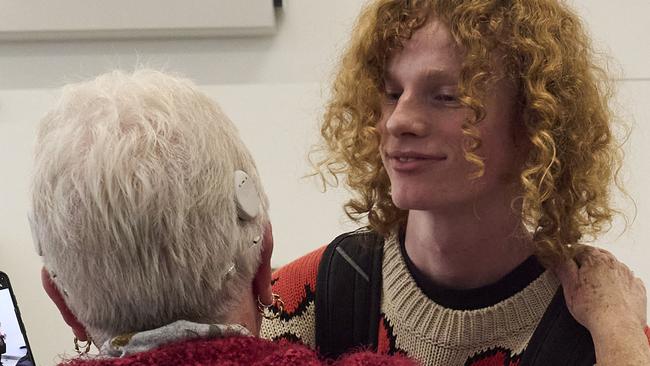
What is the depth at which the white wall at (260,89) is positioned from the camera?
2.08 metres

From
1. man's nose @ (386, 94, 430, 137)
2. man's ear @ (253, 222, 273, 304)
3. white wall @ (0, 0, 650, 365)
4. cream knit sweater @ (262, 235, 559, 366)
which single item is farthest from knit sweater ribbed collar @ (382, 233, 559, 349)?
white wall @ (0, 0, 650, 365)

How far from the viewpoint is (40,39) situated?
2.05 m

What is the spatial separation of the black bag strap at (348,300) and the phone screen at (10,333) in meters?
0.75

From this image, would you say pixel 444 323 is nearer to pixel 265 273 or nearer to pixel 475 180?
pixel 475 180

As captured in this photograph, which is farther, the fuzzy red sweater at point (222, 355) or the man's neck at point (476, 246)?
the man's neck at point (476, 246)

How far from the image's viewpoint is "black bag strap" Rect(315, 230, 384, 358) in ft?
3.99

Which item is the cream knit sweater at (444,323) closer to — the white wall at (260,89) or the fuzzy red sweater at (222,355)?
the fuzzy red sweater at (222,355)

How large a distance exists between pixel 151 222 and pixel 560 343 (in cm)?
65

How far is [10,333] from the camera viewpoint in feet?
5.41

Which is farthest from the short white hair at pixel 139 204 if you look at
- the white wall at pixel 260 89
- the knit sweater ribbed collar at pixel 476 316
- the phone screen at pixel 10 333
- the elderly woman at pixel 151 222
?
the white wall at pixel 260 89

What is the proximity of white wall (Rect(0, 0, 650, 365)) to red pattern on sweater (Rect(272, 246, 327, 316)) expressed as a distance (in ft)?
2.47

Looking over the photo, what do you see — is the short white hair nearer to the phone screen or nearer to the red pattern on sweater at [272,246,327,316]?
the red pattern on sweater at [272,246,327,316]

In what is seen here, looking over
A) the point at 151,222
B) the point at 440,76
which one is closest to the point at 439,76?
the point at 440,76

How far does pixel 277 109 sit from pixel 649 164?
1091 mm
